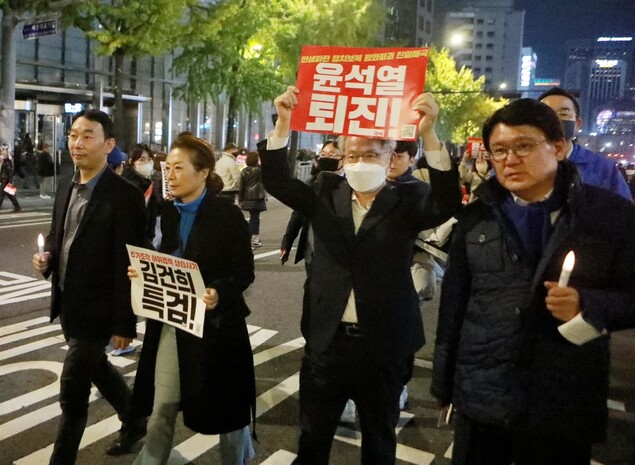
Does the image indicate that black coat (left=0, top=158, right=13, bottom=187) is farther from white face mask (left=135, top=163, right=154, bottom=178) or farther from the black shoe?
the black shoe

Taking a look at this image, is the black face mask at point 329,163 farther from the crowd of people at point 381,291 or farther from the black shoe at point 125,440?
the black shoe at point 125,440

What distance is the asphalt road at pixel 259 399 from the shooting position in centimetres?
385

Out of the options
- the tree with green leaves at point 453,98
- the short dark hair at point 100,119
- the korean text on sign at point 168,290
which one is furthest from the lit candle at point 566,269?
the tree with green leaves at point 453,98

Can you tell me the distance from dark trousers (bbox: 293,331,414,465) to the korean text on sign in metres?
0.60

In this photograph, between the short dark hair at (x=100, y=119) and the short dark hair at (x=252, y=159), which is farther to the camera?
A: the short dark hair at (x=252, y=159)

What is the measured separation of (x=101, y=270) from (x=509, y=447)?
218 cm

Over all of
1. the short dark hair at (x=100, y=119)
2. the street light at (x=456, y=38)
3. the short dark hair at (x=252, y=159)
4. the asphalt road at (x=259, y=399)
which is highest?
the street light at (x=456, y=38)

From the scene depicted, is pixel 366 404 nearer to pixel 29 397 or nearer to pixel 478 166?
pixel 29 397

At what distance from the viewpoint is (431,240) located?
4.50m

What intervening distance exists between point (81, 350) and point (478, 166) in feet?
31.2

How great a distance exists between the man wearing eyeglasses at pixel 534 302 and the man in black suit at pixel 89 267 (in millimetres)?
1783

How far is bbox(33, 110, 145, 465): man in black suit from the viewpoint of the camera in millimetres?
3258

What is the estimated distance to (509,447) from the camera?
2410mm

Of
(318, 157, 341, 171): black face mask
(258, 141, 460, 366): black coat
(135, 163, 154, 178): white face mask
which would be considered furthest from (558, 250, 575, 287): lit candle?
(135, 163, 154, 178): white face mask
